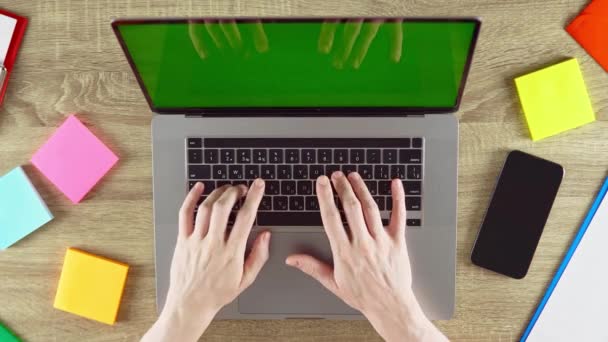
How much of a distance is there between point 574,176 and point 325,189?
41 cm

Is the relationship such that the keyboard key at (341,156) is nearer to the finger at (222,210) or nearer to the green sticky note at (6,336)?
the finger at (222,210)

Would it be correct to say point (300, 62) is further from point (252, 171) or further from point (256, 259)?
point (256, 259)

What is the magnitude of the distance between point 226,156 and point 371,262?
28cm

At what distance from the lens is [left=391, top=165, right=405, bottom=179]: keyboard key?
88 centimetres

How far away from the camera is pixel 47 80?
0.93 metres

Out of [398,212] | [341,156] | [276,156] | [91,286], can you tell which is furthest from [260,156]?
[91,286]

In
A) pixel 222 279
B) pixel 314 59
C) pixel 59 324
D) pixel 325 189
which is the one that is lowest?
pixel 59 324

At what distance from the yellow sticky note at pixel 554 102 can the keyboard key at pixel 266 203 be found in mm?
433

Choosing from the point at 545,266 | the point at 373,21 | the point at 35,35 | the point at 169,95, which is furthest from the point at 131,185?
the point at 545,266

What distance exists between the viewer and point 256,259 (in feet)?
2.88

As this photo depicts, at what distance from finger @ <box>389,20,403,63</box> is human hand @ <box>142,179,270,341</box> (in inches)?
10.6

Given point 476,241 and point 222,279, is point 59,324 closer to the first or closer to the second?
point 222,279

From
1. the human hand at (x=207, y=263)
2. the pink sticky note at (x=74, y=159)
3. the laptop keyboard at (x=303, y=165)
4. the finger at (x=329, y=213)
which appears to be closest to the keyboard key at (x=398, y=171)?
the laptop keyboard at (x=303, y=165)

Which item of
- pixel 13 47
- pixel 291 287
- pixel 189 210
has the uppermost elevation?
pixel 13 47
